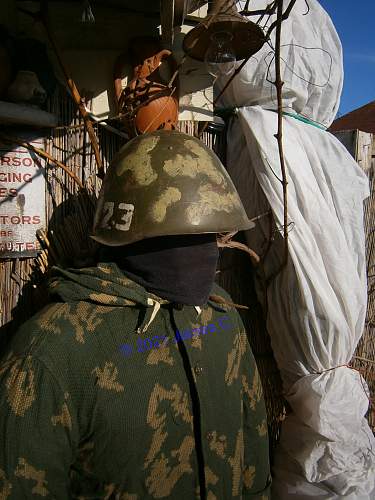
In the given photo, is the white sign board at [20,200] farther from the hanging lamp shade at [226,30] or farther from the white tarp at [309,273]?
the white tarp at [309,273]

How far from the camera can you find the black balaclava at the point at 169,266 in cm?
132

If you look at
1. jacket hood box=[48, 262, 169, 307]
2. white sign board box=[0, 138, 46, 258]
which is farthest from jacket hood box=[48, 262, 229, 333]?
white sign board box=[0, 138, 46, 258]

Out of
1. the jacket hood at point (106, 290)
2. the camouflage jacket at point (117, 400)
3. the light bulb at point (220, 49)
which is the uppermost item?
the light bulb at point (220, 49)

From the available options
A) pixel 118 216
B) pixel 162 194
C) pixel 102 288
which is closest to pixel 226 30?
pixel 162 194

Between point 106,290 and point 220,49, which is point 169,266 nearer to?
point 106,290

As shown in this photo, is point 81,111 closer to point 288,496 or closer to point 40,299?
point 40,299

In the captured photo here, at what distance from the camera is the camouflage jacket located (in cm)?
103

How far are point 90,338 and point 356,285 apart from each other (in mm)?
1644

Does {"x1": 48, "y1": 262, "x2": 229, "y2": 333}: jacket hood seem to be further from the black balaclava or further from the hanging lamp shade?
the hanging lamp shade

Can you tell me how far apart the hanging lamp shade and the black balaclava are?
1.03 meters

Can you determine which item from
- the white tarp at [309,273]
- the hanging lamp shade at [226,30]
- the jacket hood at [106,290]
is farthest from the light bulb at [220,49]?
the jacket hood at [106,290]

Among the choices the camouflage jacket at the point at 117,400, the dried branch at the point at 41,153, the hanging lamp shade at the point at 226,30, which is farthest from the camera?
the dried branch at the point at 41,153

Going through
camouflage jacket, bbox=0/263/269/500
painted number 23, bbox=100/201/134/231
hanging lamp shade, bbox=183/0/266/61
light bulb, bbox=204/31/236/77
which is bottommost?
camouflage jacket, bbox=0/263/269/500

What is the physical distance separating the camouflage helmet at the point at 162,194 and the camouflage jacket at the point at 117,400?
0.59 feet
